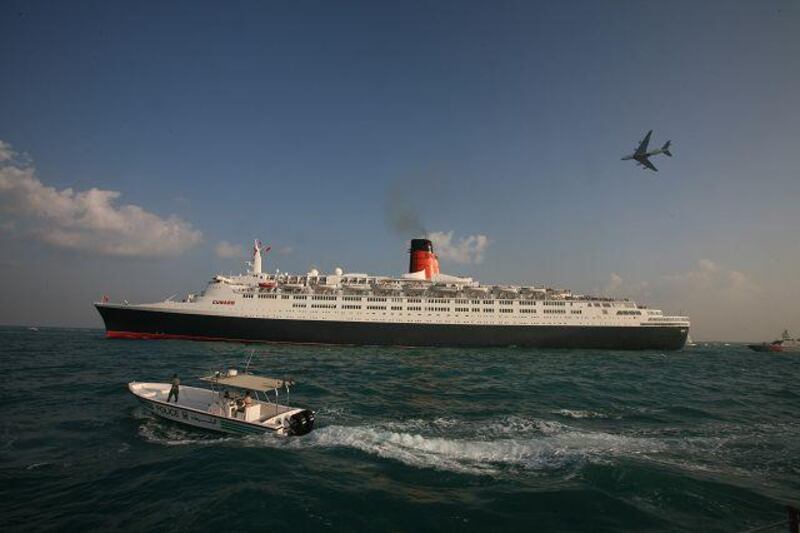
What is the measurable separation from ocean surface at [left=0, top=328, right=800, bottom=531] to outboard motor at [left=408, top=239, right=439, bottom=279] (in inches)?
1601

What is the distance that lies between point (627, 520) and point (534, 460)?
3.15m

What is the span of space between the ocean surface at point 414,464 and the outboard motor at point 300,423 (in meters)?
0.38

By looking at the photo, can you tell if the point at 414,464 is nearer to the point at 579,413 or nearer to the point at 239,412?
the point at 239,412

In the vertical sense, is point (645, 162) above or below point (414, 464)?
above

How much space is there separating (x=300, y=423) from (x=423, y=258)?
49.0m

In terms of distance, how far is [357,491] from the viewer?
8500mm

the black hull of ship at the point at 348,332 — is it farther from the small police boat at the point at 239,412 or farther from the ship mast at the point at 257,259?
the small police boat at the point at 239,412

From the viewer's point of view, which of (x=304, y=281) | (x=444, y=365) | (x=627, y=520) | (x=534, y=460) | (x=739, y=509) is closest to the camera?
(x=627, y=520)

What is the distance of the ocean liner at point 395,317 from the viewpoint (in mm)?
49594

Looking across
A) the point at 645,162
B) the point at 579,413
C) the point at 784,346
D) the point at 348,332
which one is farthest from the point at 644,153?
the point at 784,346

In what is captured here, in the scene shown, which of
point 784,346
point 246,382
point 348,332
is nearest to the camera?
point 246,382

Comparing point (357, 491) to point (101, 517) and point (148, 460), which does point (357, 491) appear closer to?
point (101, 517)

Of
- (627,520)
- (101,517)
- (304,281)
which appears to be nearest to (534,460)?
(627,520)

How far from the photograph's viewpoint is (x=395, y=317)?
5138 cm
